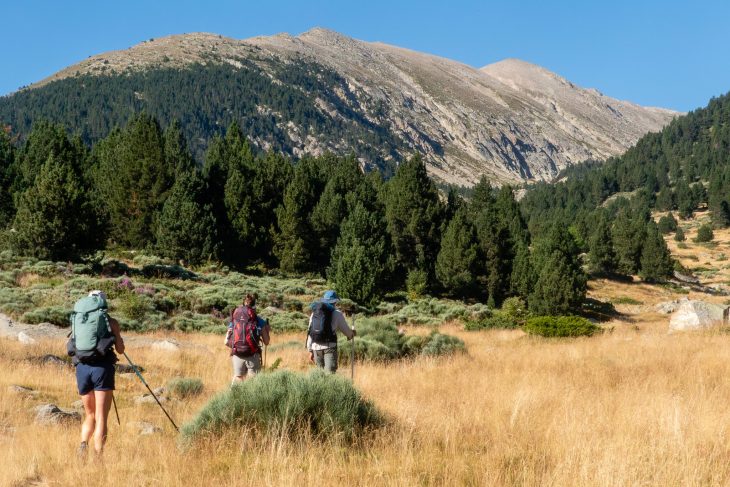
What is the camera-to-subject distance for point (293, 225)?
42469mm

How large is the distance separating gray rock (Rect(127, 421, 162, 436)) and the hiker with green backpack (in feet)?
3.09

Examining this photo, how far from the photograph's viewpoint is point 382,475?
14.1 feet

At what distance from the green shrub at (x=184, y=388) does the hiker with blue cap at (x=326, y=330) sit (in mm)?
2651

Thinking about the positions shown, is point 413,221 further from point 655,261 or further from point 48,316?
point 655,261

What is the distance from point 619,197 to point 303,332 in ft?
455

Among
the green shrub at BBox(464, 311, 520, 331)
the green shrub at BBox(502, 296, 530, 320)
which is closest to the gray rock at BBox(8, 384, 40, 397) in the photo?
the green shrub at BBox(464, 311, 520, 331)

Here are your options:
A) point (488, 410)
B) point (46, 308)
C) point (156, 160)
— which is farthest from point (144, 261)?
point (488, 410)

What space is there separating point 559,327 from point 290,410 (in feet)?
52.6

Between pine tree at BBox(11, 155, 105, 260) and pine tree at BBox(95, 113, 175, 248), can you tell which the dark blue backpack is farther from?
Answer: pine tree at BBox(95, 113, 175, 248)

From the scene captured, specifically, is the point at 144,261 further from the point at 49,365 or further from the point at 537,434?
the point at 537,434

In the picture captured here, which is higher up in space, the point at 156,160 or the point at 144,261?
the point at 156,160

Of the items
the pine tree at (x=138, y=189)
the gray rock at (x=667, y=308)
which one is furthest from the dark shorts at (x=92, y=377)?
the gray rock at (x=667, y=308)

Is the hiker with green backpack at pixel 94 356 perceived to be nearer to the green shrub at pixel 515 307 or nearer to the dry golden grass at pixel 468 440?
the dry golden grass at pixel 468 440

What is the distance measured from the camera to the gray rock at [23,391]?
28.0ft
